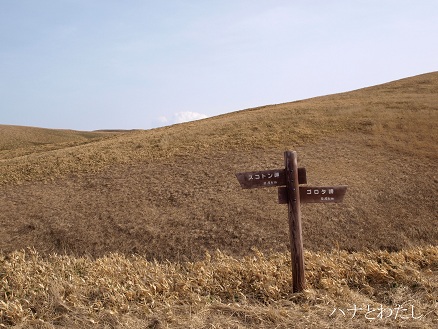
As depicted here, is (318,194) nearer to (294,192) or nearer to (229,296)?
(294,192)

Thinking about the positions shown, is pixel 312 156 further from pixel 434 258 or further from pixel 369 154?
pixel 434 258

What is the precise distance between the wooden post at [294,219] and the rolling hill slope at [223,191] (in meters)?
4.43

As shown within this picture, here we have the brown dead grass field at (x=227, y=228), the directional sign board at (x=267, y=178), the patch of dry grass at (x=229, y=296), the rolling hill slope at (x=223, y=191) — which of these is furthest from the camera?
the rolling hill slope at (x=223, y=191)

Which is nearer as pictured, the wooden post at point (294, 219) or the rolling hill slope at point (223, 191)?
the wooden post at point (294, 219)

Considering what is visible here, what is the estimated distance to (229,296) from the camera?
661 centimetres

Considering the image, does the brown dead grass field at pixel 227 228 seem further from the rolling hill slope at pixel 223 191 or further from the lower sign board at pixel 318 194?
the lower sign board at pixel 318 194

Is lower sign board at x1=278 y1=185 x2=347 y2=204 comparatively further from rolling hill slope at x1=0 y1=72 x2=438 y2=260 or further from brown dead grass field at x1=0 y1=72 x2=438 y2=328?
rolling hill slope at x1=0 y1=72 x2=438 y2=260

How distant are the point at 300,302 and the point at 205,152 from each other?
13.8m

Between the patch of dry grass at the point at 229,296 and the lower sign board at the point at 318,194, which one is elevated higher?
the lower sign board at the point at 318,194

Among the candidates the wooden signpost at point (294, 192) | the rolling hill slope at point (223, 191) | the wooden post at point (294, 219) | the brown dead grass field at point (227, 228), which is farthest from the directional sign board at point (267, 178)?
the rolling hill slope at point (223, 191)

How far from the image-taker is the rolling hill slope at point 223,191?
11.9 metres

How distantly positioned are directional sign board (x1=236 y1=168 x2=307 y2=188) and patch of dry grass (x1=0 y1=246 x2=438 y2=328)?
1.54 meters

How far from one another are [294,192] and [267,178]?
1.62 feet

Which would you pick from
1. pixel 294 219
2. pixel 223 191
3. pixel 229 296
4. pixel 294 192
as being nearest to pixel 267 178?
pixel 294 192
